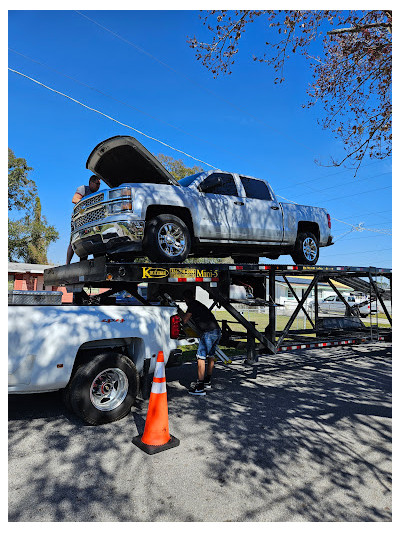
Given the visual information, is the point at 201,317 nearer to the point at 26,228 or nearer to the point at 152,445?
the point at 152,445

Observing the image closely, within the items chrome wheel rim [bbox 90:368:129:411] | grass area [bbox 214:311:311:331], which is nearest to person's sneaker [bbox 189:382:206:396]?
chrome wheel rim [bbox 90:368:129:411]

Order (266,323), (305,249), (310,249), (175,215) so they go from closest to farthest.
→ (175,215)
(305,249)
(310,249)
(266,323)

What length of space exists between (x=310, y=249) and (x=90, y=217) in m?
4.60

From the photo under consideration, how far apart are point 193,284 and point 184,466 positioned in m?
2.60

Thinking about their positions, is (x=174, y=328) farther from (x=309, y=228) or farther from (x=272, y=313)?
(x=309, y=228)

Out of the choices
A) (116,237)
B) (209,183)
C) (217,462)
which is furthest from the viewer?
(209,183)

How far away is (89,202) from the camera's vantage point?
5.71m

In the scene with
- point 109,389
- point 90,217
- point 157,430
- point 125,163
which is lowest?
point 157,430

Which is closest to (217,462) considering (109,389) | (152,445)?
(152,445)

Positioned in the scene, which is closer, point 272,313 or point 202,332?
point 202,332

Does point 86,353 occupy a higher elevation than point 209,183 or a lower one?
lower

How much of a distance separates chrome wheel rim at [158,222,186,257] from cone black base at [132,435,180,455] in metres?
2.52

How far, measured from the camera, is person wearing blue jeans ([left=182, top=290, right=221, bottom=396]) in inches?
223

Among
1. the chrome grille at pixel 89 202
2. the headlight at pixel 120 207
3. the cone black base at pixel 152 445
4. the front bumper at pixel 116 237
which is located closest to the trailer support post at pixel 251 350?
the front bumper at pixel 116 237
